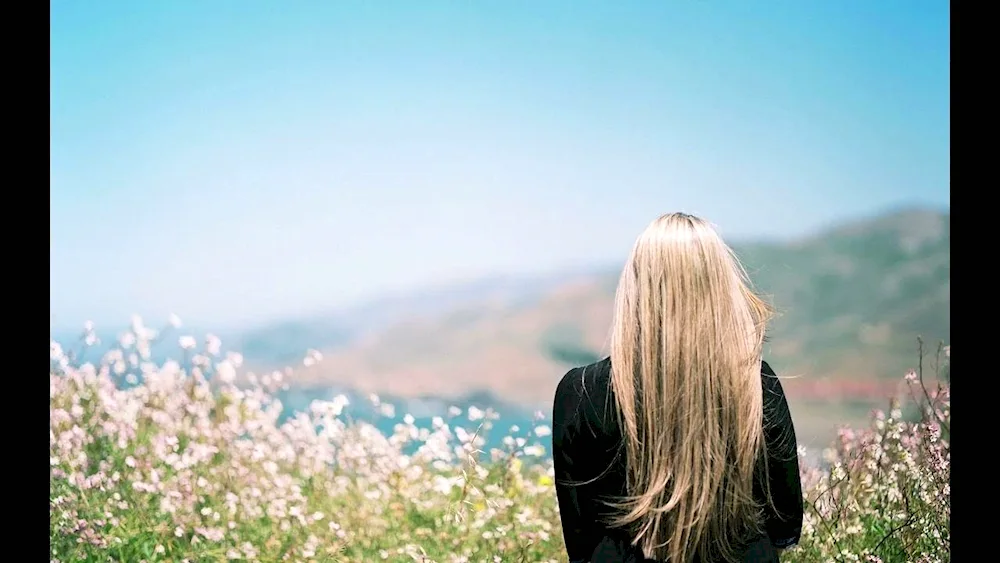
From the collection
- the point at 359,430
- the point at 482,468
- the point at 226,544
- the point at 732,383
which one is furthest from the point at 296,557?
the point at 732,383

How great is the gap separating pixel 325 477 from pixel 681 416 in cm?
199

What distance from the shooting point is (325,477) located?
3.66 m

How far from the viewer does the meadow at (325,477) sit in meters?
3.31

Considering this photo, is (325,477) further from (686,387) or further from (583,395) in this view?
(686,387)

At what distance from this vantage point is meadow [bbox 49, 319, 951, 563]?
10.9 ft

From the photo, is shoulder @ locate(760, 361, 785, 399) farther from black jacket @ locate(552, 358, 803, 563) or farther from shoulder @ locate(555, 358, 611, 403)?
shoulder @ locate(555, 358, 611, 403)

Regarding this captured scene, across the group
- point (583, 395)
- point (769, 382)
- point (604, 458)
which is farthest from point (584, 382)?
point (769, 382)

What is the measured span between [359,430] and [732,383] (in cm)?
194

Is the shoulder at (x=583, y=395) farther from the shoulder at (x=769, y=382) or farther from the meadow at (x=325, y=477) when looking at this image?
the meadow at (x=325, y=477)

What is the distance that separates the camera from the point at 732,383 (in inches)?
82.1

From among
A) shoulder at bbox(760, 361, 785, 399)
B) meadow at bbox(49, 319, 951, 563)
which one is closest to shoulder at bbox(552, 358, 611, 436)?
shoulder at bbox(760, 361, 785, 399)
